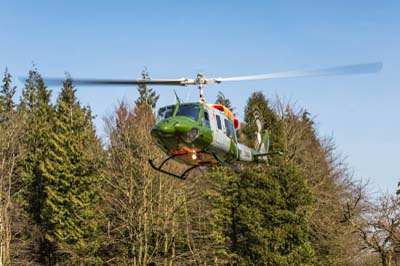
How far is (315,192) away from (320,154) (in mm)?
5179

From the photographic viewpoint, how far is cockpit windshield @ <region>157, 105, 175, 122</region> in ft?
43.6

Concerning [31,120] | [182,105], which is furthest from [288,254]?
[31,120]

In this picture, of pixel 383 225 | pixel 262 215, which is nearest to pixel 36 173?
pixel 262 215

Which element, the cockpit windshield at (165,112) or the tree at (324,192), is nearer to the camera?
the cockpit windshield at (165,112)

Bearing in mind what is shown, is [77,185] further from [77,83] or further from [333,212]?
[77,83]

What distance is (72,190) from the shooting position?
3188 cm

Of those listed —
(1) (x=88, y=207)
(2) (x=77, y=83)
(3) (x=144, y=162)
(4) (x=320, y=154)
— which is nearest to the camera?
(2) (x=77, y=83)

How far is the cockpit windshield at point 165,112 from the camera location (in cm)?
1329

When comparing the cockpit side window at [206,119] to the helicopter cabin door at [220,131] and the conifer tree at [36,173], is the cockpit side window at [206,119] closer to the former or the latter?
the helicopter cabin door at [220,131]

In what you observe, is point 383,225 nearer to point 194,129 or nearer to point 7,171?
point 194,129

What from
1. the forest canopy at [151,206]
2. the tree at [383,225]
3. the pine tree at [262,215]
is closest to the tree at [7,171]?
the forest canopy at [151,206]

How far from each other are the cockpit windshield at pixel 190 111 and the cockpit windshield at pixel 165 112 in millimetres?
201

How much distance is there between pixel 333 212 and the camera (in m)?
33.7

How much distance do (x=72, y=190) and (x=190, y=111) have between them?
2036 cm
